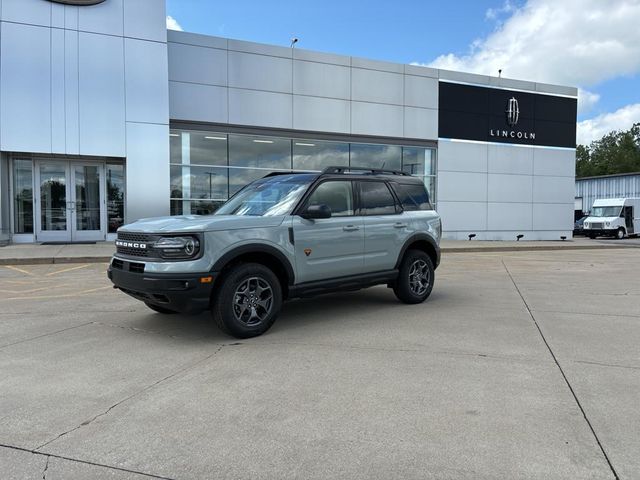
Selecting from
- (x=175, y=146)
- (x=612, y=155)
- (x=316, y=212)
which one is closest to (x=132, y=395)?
(x=316, y=212)

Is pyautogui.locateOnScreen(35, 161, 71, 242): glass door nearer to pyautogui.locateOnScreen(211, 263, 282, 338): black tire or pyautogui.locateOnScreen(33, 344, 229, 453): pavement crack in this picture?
pyautogui.locateOnScreen(211, 263, 282, 338): black tire

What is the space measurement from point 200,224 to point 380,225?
2741 millimetres

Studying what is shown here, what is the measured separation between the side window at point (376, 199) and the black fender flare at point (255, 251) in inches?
62.6

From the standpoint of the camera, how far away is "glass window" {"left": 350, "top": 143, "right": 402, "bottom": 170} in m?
21.6

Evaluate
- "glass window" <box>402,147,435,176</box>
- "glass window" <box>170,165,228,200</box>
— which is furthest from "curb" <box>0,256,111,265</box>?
"glass window" <box>402,147,435,176</box>

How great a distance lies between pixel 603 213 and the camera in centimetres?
3491

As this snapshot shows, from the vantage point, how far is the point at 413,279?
768cm

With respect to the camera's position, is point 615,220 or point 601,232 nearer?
point 615,220

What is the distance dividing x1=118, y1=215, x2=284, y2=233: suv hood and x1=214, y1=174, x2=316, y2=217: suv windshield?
0.85ft

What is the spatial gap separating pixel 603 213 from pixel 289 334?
35.7m

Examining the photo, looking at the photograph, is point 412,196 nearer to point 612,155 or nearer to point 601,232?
point 601,232

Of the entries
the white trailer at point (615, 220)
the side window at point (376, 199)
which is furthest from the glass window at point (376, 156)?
the white trailer at point (615, 220)

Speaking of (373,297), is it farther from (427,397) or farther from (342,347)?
(427,397)

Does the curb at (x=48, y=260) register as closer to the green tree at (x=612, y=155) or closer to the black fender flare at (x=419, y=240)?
the black fender flare at (x=419, y=240)
